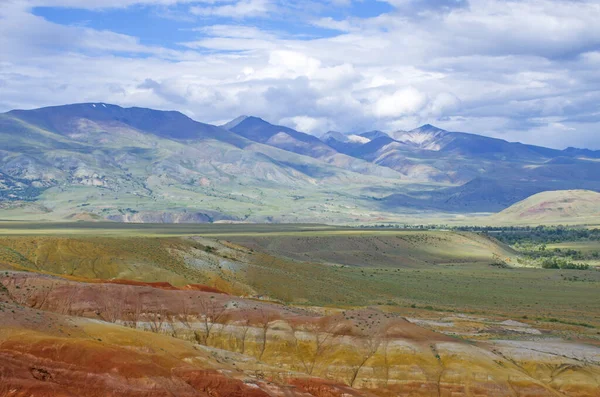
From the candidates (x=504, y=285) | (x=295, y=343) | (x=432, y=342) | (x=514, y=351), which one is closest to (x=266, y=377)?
(x=295, y=343)

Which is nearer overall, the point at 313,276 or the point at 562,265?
the point at 313,276

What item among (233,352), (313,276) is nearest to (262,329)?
(233,352)

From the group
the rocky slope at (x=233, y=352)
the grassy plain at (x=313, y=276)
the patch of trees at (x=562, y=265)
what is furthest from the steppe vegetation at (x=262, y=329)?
the patch of trees at (x=562, y=265)

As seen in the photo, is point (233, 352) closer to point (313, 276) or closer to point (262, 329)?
point (262, 329)

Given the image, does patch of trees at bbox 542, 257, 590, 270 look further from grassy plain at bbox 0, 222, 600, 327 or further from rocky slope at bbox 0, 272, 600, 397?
rocky slope at bbox 0, 272, 600, 397

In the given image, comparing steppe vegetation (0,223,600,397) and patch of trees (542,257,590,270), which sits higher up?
steppe vegetation (0,223,600,397)

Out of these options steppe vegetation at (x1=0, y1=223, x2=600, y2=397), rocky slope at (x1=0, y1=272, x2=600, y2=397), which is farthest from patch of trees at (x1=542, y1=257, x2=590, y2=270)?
rocky slope at (x1=0, y1=272, x2=600, y2=397)

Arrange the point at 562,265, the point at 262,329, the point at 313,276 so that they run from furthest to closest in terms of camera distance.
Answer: the point at 562,265, the point at 313,276, the point at 262,329

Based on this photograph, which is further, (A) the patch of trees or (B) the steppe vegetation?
(A) the patch of trees

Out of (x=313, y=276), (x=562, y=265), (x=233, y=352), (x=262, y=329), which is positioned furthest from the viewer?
(x=562, y=265)

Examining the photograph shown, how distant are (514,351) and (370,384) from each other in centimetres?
1248

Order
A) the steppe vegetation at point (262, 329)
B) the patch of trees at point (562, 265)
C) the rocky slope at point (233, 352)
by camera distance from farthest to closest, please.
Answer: the patch of trees at point (562, 265)
the steppe vegetation at point (262, 329)
the rocky slope at point (233, 352)

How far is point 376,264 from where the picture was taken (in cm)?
15712

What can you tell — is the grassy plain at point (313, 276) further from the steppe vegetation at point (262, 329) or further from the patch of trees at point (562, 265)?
the patch of trees at point (562, 265)
